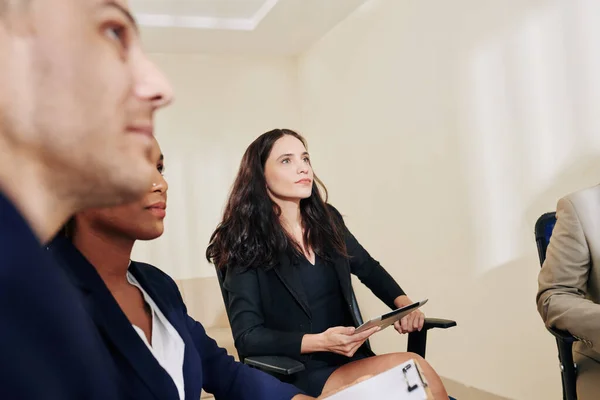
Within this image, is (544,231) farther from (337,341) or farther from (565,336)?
(337,341)

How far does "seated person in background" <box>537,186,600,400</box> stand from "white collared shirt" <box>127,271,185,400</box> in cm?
124

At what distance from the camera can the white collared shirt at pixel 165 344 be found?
33.7 inches

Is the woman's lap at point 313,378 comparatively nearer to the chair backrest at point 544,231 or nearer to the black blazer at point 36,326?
the chair backrest at point 544,231

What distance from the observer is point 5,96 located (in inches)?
12.1

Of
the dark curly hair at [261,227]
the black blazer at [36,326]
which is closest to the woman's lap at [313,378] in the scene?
the dark curly hair at [261,227]

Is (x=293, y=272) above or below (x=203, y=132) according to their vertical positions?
below

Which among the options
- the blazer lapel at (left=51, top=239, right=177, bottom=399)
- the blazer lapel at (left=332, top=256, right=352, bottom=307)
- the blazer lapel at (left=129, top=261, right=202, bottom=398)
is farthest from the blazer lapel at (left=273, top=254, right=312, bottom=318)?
the blazer lapel at (left=51, top=239, right=177, bottom=399)

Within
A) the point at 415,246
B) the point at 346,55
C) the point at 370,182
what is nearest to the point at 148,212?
the point at 415,246

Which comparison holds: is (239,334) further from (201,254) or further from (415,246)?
(201,254)

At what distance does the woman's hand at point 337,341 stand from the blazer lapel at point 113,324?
968 mm

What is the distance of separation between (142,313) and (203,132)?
13.3 feet

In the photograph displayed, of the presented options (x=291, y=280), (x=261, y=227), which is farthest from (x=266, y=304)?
(x=261, y=227)

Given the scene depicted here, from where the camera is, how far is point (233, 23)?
4.43 metres

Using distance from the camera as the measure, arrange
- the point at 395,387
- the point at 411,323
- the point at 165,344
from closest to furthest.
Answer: the point at 165,344 < the point at 395,387 < the point at 411,323
